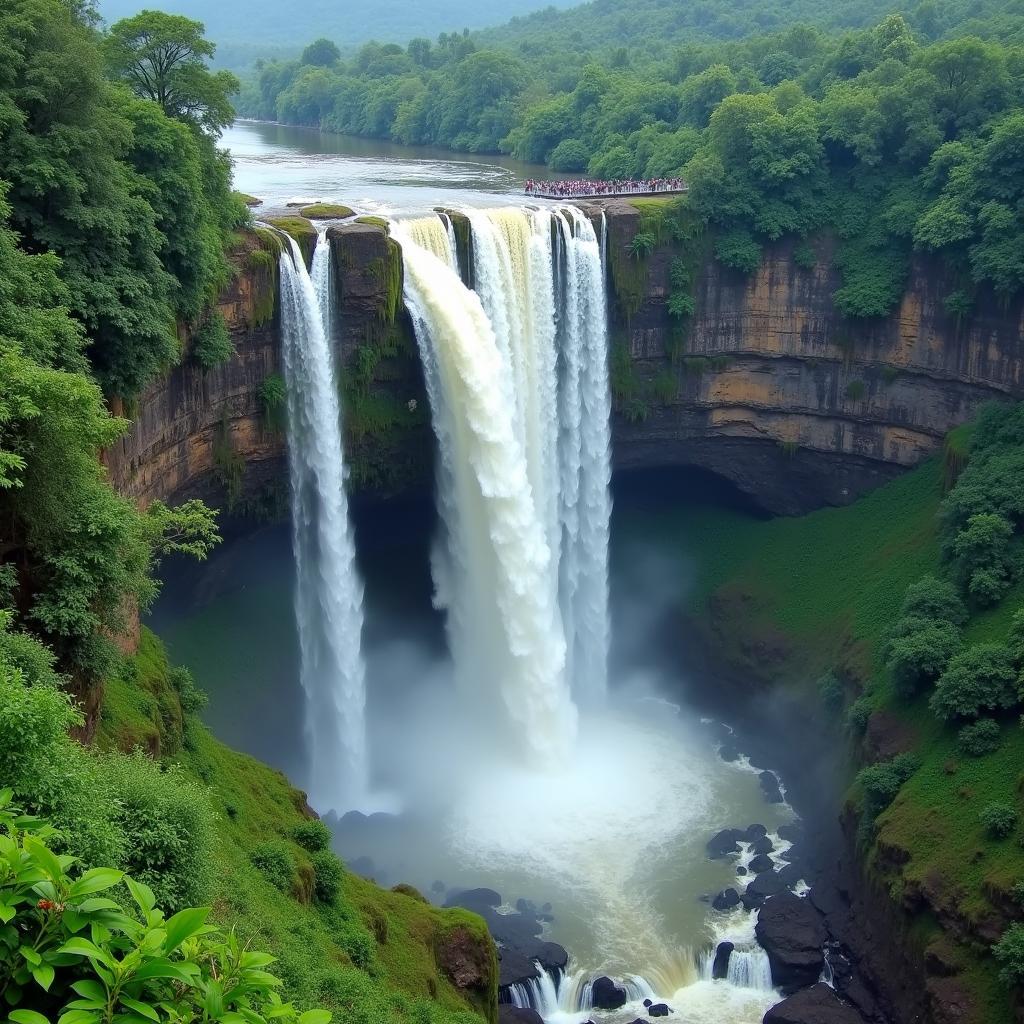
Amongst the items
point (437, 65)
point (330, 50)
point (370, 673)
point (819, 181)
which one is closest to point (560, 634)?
point (370, 673)

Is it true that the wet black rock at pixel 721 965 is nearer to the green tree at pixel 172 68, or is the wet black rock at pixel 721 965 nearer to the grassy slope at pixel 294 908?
the grassy slope at pixel 294 908

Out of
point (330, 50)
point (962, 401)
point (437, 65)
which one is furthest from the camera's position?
point (330, 50)

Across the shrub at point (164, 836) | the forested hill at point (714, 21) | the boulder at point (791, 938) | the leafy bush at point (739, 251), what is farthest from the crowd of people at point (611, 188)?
the shrub at point (164, 836)

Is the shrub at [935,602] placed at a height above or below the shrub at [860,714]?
above

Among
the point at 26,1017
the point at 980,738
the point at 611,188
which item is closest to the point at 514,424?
the point at 611,188

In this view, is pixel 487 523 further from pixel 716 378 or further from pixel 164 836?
pixel 164 836

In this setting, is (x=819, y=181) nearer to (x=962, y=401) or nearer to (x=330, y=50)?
(x=962, y=401)
